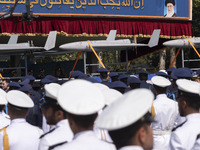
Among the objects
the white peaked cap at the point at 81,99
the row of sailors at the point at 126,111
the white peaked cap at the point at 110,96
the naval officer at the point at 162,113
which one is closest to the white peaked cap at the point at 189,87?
the row of sailors at the point at 126,111

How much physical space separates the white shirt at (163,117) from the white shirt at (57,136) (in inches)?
84.9

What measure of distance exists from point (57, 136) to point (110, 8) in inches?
620

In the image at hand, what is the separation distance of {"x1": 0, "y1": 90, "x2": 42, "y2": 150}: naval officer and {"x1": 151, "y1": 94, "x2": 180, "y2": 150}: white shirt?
214 cm

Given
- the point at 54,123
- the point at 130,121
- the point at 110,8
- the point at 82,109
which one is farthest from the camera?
the point at 110,8

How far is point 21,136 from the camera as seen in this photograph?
3691 millimetres

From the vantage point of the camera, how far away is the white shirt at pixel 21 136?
365cm

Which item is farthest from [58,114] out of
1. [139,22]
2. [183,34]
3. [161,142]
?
[183,34]

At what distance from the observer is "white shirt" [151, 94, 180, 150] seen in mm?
5422

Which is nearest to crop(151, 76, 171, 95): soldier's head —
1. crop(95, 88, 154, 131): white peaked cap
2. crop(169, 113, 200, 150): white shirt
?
A: crop(169, 113, 200, 150): white shirt

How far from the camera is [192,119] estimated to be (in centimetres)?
354

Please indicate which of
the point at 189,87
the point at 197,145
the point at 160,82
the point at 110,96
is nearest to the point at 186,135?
the point at 197,145

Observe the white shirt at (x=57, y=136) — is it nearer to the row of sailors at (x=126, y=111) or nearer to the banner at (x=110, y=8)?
the row of sailors at (x=126, y=111)

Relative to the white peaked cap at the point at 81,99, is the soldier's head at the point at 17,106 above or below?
below

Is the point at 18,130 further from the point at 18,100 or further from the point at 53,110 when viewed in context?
the point at 53,110
